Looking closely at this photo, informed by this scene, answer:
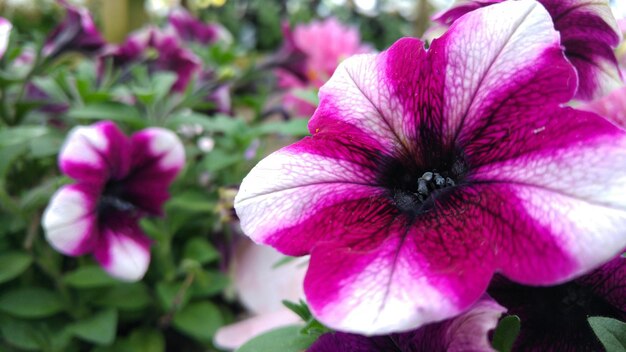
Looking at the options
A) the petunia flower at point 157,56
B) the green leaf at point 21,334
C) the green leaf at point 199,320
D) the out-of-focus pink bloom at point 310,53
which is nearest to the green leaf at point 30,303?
the green leaf at point 21,334

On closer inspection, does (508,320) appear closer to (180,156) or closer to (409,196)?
(409,196)

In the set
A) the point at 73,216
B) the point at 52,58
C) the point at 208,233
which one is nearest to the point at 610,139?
the point at 73,216

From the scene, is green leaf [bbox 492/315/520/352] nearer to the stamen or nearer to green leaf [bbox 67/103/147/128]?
the stamen

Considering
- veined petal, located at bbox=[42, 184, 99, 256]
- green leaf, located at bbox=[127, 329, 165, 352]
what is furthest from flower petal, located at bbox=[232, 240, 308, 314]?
veined petal, located at bbox=[42, 184, 99, 256]

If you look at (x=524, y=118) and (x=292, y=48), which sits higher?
(x=524, y=118)

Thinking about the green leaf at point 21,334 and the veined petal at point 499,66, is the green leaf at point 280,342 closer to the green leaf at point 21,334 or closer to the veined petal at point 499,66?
the veined petal at point 499,66

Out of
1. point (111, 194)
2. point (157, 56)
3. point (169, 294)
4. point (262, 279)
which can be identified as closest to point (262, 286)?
point (262, 279)
